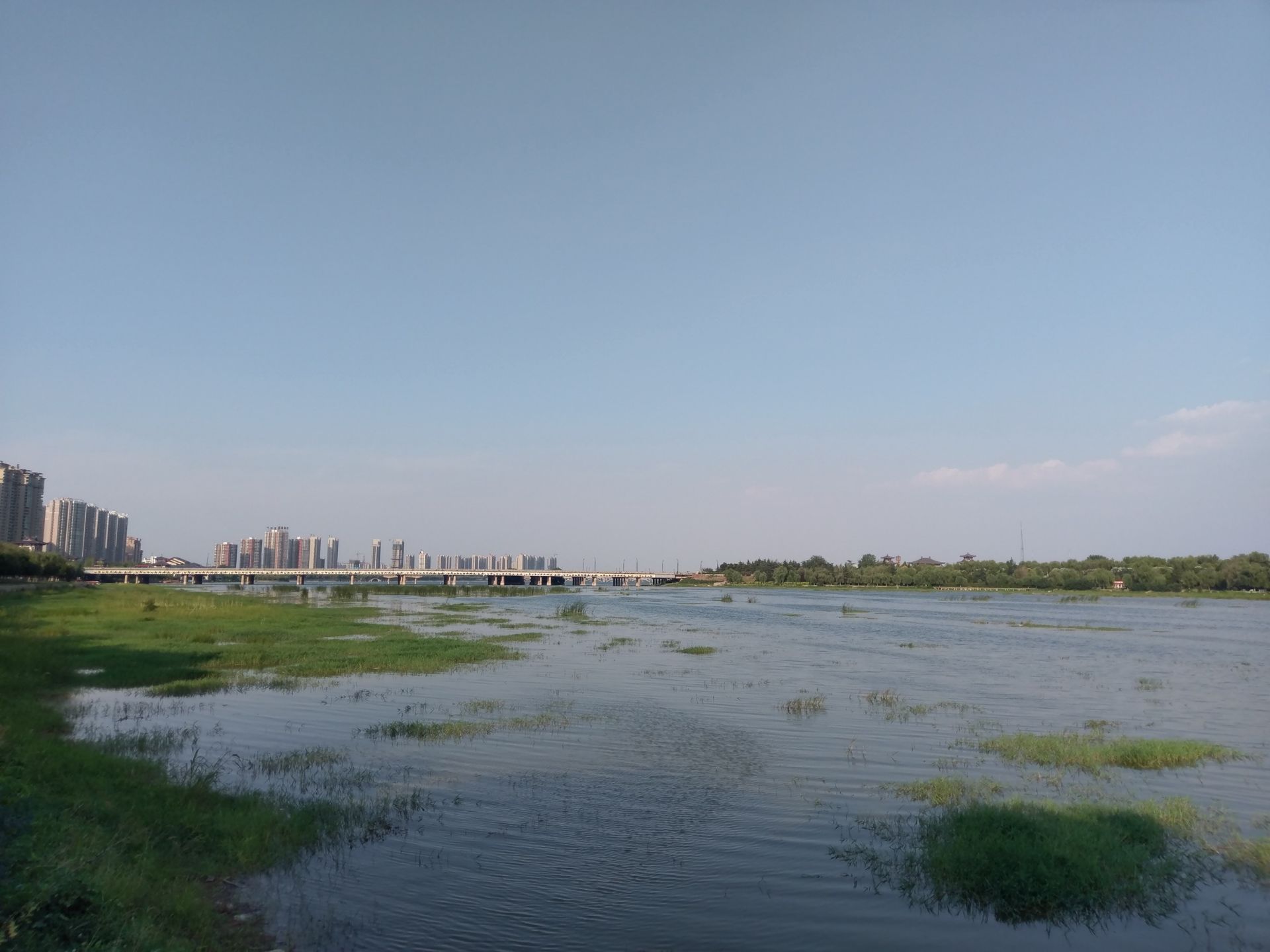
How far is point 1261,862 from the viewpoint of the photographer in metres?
12.7

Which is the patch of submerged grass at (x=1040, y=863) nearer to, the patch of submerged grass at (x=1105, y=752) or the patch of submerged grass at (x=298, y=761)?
the patch of submerged grass at (x=1105, y=752)

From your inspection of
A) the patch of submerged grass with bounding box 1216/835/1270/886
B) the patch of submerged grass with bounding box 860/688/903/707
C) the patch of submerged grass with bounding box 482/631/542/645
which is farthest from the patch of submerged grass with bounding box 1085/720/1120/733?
the patch of submerged grass with bounding box 482/631/542/645

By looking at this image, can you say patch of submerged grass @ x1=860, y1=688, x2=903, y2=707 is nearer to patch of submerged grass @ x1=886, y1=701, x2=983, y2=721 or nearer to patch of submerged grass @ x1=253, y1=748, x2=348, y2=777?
patch of submerged grass @ x1=886, y1=701, x2=983, y2=721

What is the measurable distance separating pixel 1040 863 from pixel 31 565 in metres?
133

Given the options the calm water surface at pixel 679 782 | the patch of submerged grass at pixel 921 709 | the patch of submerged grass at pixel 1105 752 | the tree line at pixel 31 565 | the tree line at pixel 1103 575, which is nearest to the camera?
the calm water surface at pixel 679 782

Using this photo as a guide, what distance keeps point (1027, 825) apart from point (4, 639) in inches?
1584

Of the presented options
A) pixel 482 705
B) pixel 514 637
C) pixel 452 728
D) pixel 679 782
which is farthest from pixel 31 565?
pixel 679 782

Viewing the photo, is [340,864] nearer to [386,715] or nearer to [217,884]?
[217,884]

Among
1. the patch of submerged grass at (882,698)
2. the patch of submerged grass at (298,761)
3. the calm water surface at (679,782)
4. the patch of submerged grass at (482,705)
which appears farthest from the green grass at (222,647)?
the patch of submerged grass at (882,698)

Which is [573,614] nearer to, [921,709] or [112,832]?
[921,709]

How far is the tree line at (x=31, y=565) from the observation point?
102m

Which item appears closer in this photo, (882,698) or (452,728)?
(452,728)

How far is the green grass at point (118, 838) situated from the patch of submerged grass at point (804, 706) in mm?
16213

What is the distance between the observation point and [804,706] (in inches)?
1073
